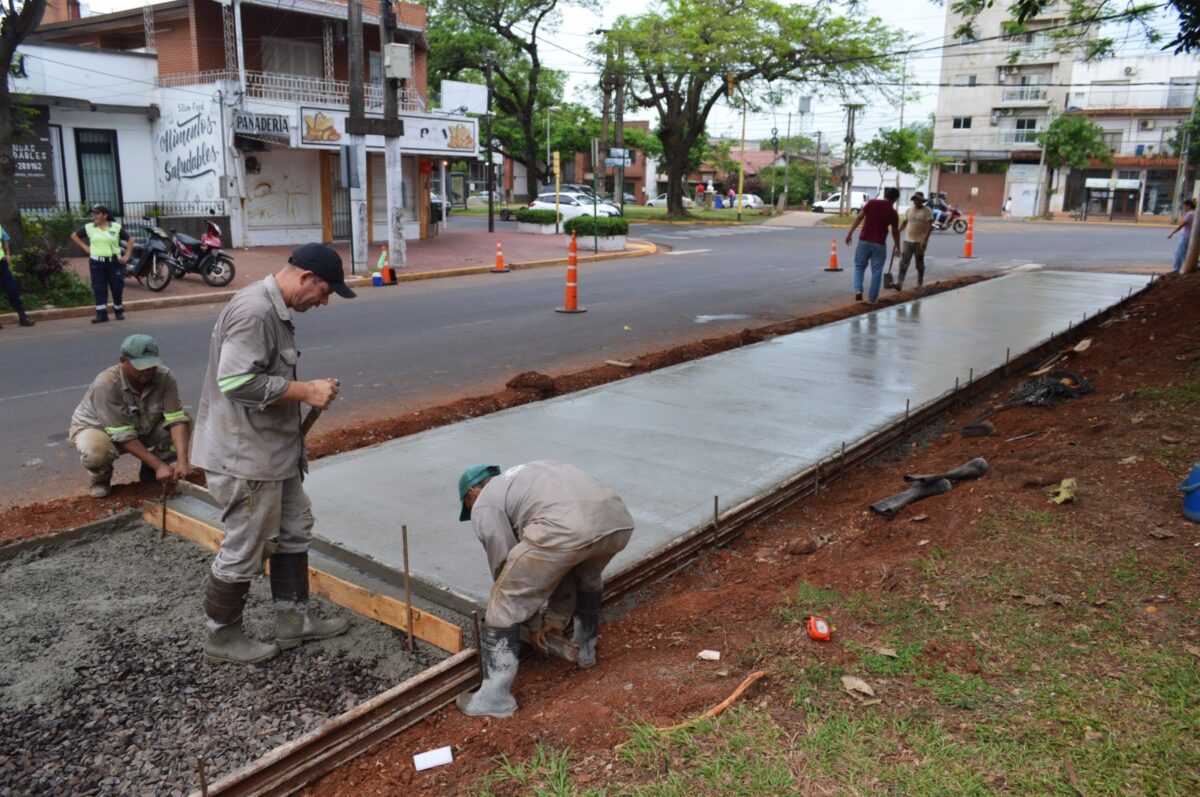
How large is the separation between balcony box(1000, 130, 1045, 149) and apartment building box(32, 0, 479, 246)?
5343 centimetres

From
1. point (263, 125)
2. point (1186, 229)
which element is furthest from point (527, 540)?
point (263, 125)

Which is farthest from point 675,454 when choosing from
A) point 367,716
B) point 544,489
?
point 367,716

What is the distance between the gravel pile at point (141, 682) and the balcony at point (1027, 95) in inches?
2910

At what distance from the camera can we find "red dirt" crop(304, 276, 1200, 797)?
3236 millimetres

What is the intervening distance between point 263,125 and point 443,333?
45.6ft

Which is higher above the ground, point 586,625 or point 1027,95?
point 1027,95

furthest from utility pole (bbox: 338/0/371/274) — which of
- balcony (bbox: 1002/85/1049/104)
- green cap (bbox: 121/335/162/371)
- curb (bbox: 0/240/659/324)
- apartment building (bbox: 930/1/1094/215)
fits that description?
balcony (bbox: 1002/85/1049/104)

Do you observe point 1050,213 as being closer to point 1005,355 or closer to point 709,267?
point 709,267

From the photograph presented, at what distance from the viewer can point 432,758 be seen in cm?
321

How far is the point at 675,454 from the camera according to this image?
256 inches

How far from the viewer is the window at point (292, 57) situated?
25859mm

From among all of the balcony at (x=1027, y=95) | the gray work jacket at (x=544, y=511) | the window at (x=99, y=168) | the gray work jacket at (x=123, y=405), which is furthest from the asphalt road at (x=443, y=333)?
the balcony at (x=1027, y=95)

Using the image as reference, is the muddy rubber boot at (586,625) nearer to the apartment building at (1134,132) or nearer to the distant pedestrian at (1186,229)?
the distant pedestrian at (1186,229)

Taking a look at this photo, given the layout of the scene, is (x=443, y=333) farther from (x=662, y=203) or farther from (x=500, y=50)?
(x=662, y=203)
